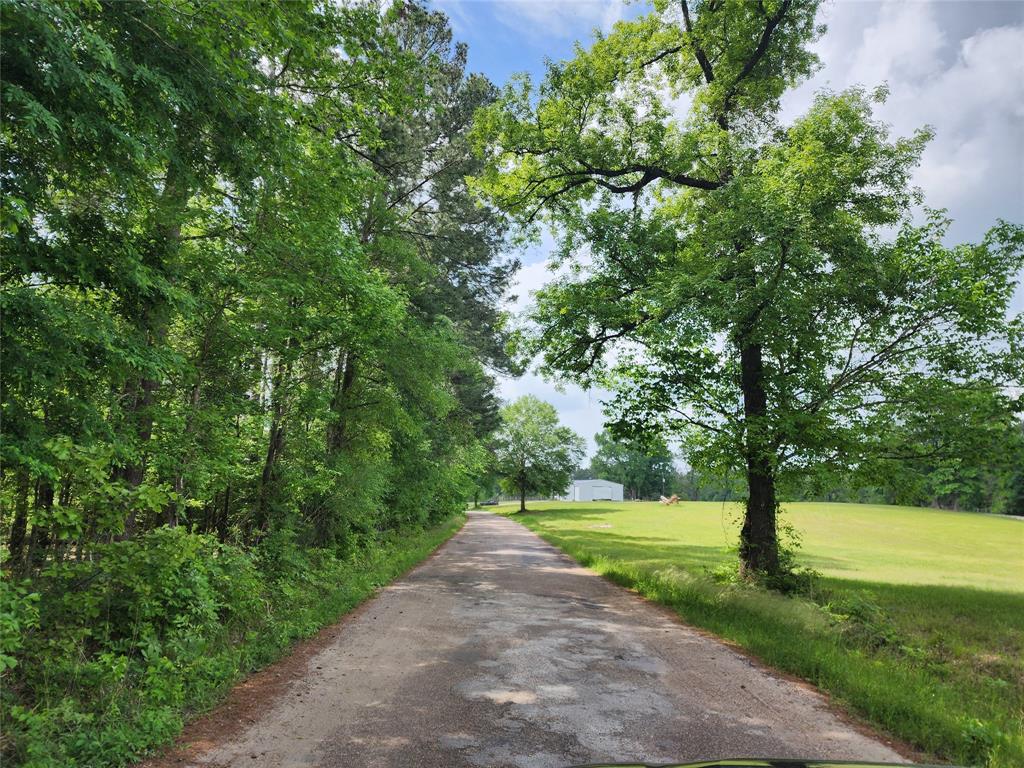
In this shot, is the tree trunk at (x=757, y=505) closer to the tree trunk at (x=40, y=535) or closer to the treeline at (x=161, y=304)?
the treeline at (x=161, y=304)

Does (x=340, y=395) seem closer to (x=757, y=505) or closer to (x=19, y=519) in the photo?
(x=19, y=519)

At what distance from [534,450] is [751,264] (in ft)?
177

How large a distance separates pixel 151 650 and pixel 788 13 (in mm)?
17292

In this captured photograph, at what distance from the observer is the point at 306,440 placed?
36.3 feet

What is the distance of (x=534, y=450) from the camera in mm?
62938

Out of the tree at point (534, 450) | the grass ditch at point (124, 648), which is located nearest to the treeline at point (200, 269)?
the grass ditch at point (124, 648)

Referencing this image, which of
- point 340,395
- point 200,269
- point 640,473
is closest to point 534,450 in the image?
point 340,395

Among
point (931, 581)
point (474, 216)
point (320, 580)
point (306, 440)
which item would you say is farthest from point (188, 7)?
point (931, 581)

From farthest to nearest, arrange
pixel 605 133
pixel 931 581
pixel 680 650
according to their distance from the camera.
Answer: pixel 931 581 < pixel 605 133 < pixel 680 650

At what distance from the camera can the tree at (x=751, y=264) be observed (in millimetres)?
9844

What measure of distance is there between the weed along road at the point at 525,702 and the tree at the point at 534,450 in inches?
2101

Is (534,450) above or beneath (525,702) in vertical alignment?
above

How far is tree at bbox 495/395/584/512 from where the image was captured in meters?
62.5

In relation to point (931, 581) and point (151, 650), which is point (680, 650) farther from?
point (931, 581)
